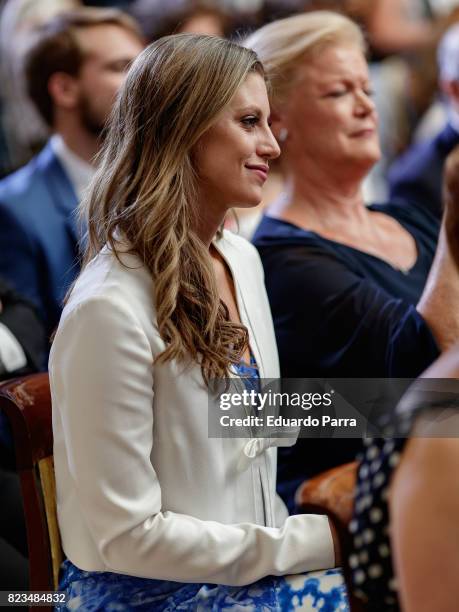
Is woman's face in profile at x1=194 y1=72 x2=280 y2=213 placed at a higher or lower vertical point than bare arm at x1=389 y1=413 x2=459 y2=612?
higher

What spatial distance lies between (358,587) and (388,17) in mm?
4403

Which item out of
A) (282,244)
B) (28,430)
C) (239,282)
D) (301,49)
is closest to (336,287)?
(282,244)

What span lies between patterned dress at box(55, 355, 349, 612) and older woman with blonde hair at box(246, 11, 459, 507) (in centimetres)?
55

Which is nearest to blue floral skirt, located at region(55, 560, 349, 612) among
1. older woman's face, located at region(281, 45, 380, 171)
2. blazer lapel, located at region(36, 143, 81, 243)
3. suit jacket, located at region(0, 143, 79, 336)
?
older woman's face, located at region(281, 45, 380, 171)

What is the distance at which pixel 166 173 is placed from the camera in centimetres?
146

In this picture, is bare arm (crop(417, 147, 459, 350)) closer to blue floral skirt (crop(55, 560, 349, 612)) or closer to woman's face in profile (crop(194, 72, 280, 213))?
woman's face in profile (crop(194, 72, 280, 213))

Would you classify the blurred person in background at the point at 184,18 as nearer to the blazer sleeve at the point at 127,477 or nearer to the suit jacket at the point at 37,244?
the suit jacket at the point at 37,244

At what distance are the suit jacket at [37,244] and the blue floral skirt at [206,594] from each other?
1.26 metres

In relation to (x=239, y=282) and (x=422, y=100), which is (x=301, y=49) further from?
(x=422, y=100)

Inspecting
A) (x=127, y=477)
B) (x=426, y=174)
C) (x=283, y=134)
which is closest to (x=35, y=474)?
(x=127, y=477)

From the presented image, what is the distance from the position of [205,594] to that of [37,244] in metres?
1.53

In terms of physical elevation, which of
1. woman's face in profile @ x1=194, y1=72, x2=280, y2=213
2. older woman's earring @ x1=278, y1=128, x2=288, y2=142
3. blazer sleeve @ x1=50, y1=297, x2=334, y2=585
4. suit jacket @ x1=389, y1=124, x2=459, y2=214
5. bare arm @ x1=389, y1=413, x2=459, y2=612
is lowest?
suit jacket @ x1=389, y1=124, x2=459, y2=214

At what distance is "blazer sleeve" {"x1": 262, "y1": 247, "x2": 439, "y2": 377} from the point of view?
1.94 meters

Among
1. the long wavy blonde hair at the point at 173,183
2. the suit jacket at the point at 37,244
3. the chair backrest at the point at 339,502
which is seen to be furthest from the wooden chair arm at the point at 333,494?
the suit jacket at the point at 37,244
